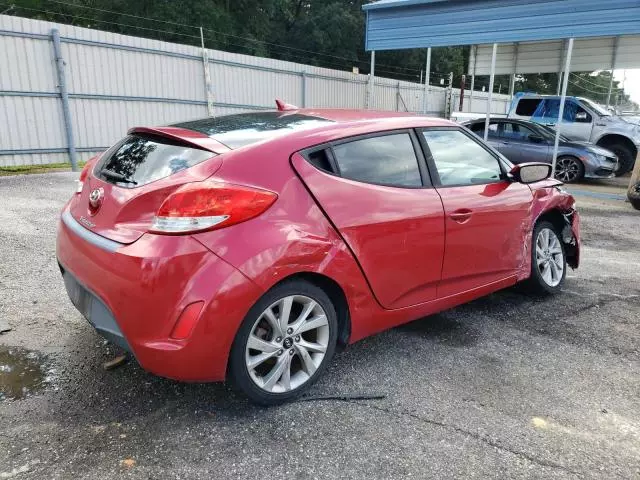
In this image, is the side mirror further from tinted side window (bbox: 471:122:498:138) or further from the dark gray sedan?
tinted side window (bbox: 471:122:498:138)

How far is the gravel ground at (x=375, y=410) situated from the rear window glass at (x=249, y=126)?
1.37 meters

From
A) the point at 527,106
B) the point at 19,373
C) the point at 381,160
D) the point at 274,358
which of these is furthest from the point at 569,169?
the point at 19,373

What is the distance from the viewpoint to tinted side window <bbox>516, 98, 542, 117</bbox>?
1484cm

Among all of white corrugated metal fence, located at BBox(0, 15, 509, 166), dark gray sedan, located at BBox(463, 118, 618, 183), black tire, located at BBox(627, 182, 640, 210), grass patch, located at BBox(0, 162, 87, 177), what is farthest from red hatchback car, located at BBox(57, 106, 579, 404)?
dark gray sedan, located at BBox(463, 118, 618, 183)

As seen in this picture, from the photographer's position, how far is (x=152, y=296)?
7.49ft

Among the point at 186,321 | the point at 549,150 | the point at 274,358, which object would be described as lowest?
the point at 274,358

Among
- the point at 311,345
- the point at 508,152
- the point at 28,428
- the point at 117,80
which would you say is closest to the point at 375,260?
the point at 311,345

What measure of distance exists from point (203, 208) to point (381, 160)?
3.84 ft

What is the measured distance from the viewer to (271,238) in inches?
95.4

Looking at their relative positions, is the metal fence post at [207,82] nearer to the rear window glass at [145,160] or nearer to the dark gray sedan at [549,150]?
the dark gray sedan at [549,150]

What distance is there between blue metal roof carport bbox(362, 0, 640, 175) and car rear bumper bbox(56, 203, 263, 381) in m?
9.89

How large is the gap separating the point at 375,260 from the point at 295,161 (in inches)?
27.7

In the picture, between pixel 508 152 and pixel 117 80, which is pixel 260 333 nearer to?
pixel 117 80

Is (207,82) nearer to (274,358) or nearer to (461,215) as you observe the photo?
(461,215)
